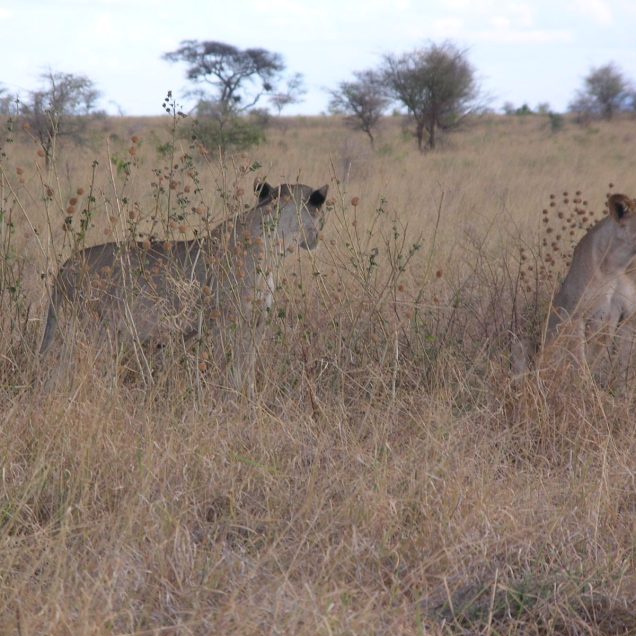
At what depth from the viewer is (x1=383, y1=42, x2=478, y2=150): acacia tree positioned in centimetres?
2531

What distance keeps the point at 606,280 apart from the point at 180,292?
7.06ft

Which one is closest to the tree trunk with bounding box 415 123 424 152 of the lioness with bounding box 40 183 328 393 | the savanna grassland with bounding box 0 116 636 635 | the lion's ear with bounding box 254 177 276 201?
the savanna grassland with bounding box 0 116 636 635

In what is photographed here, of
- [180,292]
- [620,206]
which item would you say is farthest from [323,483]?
[620,206]

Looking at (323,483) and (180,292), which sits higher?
(180,292)

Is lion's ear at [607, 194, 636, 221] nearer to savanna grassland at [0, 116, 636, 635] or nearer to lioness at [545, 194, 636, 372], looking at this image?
lioness at [545, 194, 636, 372]

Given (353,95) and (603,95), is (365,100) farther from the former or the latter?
(603,95)

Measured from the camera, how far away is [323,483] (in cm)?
354

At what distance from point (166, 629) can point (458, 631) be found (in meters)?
Result: 0.82

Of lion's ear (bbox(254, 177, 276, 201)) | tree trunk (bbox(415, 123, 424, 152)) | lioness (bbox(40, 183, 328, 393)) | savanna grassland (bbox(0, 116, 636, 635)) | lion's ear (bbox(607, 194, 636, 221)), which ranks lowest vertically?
savanna grassland (bbox(0, 116, 636, 635))

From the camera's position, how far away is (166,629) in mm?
2678

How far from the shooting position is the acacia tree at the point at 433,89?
25.3 metres

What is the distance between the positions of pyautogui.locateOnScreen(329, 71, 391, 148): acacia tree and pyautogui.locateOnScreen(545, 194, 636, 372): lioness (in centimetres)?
2230

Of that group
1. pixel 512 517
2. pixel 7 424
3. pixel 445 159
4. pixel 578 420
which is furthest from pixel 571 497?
pixel 445 159

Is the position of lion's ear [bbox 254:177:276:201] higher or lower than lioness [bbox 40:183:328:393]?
higher
